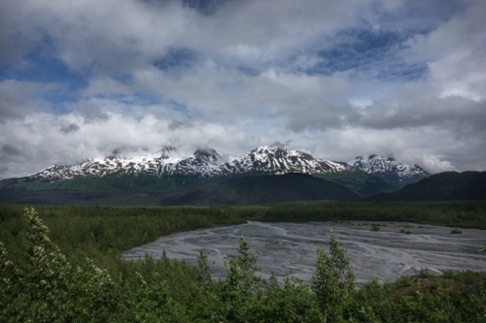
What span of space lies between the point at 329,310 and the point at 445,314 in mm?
10063

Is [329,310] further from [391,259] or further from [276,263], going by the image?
[391,259]

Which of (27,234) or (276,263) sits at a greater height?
(27,234)

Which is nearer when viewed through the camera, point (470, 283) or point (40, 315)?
point (40, 315)

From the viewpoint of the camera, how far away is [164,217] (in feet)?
584

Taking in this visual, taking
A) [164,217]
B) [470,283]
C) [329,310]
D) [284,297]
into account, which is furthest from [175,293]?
[164,217]

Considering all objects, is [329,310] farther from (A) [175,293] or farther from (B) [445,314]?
(A) [175,293]

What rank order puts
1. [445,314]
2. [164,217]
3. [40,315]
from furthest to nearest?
[164,217] < [445,314] < [40,315]

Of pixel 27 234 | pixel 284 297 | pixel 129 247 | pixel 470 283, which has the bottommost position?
pixel 129 247

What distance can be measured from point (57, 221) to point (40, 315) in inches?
5088

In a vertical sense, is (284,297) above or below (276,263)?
above

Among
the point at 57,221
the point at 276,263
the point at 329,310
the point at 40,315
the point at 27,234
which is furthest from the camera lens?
the point at 57,221


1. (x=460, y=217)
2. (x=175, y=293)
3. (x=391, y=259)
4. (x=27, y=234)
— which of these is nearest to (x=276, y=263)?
Result: (x=391, y=259)

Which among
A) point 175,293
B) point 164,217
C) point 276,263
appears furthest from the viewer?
point 164,217

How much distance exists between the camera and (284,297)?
26.5 m
